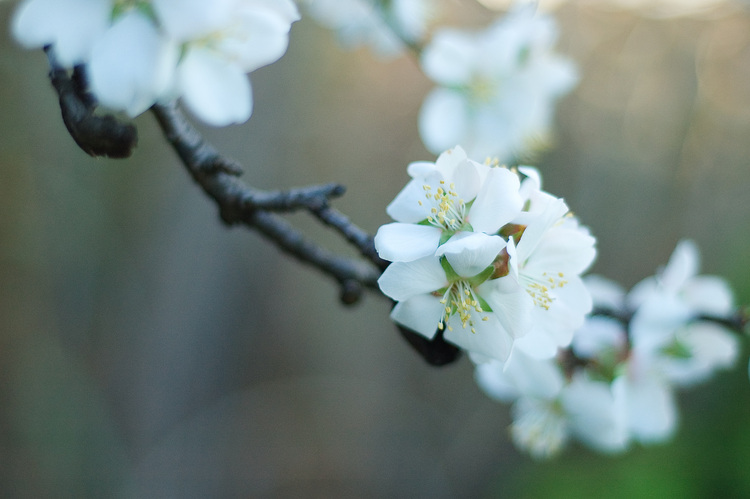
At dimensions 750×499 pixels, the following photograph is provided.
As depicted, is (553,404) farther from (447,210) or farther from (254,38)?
(254,38)

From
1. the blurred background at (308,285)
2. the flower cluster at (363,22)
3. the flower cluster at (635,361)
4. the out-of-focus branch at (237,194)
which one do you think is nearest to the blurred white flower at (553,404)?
the flower cluster at (635,361)

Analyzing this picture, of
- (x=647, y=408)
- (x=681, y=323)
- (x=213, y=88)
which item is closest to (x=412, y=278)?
(x=213, y=88)

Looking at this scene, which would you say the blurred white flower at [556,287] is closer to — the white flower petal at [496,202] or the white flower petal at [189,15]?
the white flower petal at [496,202]

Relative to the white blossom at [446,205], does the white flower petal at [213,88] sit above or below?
above

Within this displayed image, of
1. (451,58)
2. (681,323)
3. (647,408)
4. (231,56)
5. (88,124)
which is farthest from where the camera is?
(451,58)

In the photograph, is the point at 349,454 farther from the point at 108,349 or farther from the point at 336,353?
the point at 108,349

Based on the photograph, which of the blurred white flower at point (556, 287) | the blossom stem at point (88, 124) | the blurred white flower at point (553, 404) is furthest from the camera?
the blurred white flower at point (553, 404)
